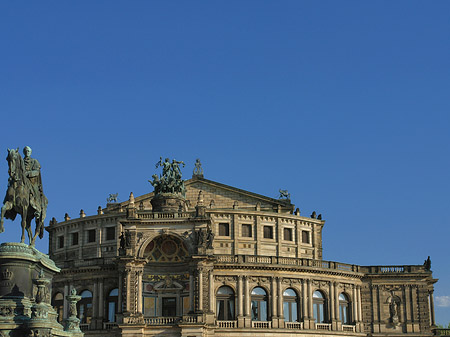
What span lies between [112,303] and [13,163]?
2083 inches

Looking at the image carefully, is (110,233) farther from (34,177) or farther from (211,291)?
(34,177)

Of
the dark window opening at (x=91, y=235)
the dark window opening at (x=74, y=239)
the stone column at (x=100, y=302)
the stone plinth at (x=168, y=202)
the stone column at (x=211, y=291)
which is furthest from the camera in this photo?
the dark window opening at (x=74, y=239)

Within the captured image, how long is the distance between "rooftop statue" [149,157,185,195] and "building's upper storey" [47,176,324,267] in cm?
238

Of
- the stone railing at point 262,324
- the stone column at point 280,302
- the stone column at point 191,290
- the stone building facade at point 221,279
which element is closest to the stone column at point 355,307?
the stone building facade at point 221,279

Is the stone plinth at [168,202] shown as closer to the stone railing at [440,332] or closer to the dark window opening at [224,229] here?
the dark window opening at [224,229]

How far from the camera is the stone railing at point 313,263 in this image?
7769 centimetres

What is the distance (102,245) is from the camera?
86.9 m

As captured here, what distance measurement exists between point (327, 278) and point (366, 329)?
7.87 m

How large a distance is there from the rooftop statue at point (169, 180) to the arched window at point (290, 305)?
52.0 ft

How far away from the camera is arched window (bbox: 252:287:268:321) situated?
7769cm

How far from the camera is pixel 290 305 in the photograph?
79188 mm

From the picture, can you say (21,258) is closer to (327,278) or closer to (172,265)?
(172,265)

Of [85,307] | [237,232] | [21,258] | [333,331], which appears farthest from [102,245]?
[21,258]

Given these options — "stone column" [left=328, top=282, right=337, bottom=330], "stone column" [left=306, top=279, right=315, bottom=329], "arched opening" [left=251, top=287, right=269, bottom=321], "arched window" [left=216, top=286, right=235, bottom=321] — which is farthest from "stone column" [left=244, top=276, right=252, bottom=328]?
"stone column" [left=328, top=282, right=337, bottom=330]
